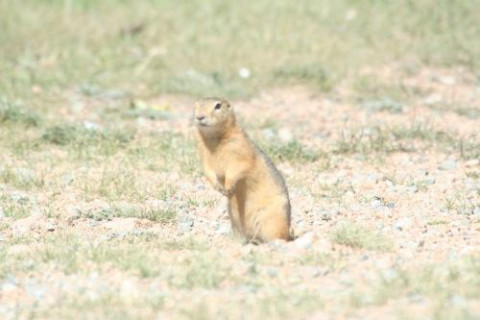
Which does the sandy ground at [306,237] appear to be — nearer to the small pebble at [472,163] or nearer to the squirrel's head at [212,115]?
the small pebble at [472,163]

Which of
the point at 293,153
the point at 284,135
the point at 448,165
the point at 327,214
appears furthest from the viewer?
the point at 284,135

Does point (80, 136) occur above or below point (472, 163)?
above

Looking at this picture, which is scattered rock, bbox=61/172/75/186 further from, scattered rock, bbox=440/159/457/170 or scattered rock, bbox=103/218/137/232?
scattered rock, bbox=440/159/457/170

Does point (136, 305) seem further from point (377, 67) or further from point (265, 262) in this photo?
point (377, 67)

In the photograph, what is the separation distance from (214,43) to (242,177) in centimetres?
546

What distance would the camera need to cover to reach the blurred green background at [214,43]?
1010 centimetres

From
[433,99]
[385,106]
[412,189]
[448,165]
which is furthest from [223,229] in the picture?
[433,99]

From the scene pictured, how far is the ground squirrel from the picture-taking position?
564 cm

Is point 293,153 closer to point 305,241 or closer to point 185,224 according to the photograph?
point 185,224

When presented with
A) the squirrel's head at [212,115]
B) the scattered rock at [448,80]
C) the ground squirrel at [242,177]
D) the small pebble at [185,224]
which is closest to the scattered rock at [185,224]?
the small pebble at [185,224]

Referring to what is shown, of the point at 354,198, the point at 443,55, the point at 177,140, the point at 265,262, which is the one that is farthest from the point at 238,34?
the point at 265,262

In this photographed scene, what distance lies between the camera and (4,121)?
8688 mm

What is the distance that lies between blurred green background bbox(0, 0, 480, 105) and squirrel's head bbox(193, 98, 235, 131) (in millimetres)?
4034

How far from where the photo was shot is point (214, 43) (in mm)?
10930
